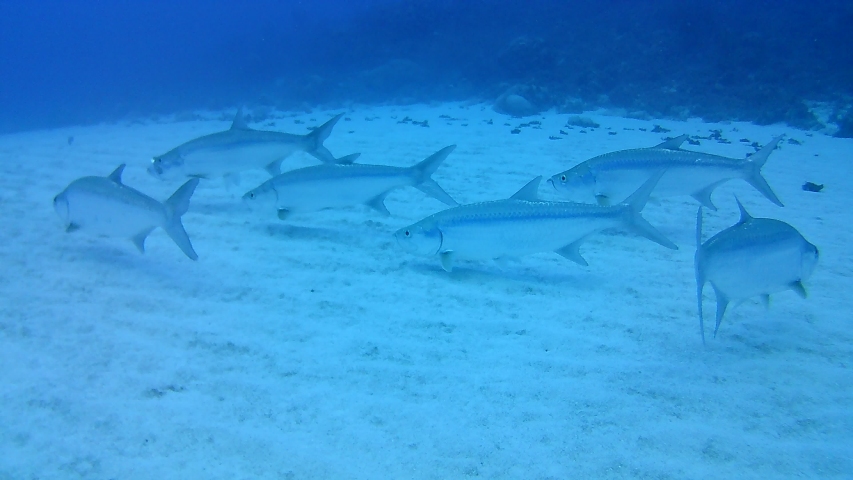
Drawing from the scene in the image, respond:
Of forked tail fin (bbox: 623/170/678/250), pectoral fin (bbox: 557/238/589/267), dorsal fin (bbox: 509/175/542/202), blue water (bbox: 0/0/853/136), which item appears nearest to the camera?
forked tail fin (bbox: 623/170/678/250)

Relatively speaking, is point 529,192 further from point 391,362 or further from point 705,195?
point 705,195

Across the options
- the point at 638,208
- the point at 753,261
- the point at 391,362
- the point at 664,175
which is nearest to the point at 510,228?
the point at 638,208

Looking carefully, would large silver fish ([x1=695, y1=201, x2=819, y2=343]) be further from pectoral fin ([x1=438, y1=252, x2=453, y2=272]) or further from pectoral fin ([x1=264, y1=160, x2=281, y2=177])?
pectoral fin ([x1=264, y1=160, x2=281, y2=177])

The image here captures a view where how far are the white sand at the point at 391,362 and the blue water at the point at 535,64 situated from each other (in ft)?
51.3

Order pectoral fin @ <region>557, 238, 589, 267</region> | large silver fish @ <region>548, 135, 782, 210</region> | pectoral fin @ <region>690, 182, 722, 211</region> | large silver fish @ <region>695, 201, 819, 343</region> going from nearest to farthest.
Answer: large silver fish @ <region>695, 201, 819, 343</region>
pectoral fin @ <region>557, 238, 589, 267</region>
large silver fish @ <region>548, 135, 782, 210</region>
pectoral fin @ <region>690, 182, 722, 211</region>

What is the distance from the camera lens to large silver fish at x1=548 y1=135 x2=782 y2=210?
20.5ft

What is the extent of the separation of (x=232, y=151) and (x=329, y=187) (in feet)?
6.89

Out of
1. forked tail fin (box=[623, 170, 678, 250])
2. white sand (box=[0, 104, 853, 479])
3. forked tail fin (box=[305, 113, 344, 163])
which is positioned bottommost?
white sand (box=[0, 104, 853, 479])

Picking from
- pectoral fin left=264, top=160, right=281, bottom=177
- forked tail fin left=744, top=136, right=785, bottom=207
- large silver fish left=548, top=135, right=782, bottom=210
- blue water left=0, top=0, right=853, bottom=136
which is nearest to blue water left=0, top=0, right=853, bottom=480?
pectoral fin left=264, top=160, right=281, bottom=177

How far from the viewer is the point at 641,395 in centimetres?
344

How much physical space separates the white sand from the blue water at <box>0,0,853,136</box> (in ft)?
51.3

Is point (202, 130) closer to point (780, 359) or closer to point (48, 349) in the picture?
point (48, 349)

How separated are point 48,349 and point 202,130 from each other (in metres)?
15.8

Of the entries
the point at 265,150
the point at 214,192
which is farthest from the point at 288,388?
the point at 214,192
